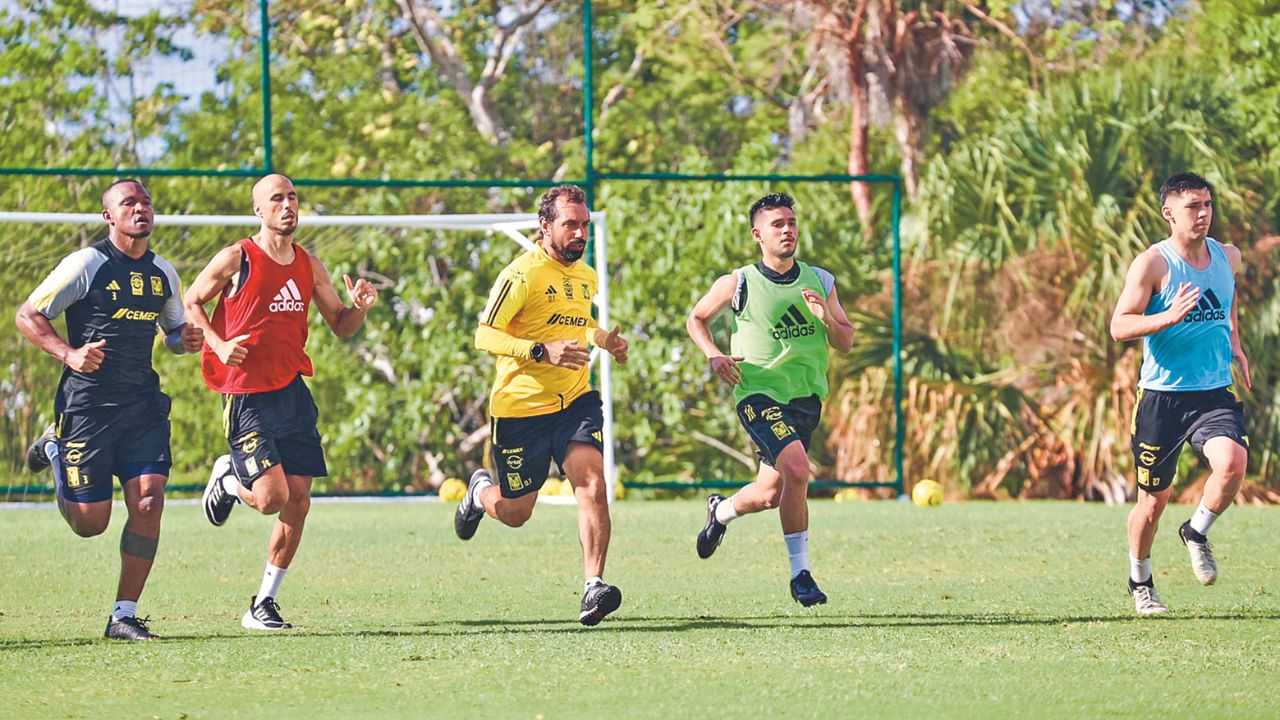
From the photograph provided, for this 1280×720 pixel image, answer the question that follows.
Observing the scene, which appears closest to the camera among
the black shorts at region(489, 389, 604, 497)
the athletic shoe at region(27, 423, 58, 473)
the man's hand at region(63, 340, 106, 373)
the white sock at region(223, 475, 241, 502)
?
the man's hand at region(63, 340, 106, 373)

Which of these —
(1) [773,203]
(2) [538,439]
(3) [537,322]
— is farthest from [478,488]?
(1) [773,203]

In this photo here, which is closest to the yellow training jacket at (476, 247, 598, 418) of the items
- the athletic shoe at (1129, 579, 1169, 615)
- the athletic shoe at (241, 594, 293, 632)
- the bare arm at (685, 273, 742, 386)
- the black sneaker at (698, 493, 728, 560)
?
the bare arm at (685, 273, 742, 386)

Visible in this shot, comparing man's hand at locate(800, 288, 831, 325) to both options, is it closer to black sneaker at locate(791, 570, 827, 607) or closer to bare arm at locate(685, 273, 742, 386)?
bare arm at locate(685, 273, 742, 386)

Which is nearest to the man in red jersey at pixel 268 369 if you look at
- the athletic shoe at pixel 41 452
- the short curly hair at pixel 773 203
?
the athletic shoe at pixel 41 452

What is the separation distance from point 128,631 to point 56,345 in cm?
125

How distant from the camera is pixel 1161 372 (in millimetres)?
8469

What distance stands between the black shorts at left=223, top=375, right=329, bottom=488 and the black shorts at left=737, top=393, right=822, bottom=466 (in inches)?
81.3

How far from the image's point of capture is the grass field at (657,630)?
6.30m

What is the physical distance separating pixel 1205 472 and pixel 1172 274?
351 inches

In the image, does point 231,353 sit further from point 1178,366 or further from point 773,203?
point 1178,366

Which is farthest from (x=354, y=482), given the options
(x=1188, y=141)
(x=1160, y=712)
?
(x=1160, y=712)

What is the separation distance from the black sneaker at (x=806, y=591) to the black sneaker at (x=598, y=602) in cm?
114

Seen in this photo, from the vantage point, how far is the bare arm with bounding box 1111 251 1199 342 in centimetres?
812

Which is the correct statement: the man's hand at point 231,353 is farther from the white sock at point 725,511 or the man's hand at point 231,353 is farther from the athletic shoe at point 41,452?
the white sock at point 725,511
